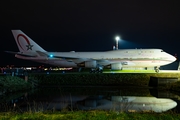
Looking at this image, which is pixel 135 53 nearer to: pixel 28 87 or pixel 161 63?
pixel 161 63

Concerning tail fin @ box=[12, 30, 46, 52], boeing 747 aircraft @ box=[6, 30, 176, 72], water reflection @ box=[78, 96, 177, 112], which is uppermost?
tail fin @ box=[12, 30, 46, 52]

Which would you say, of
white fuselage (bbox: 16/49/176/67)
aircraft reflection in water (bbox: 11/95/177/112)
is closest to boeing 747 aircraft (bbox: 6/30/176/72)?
white fuselage (bbox: 16/49/176/67)

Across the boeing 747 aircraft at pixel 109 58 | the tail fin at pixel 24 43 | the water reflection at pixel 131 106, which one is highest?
the tail fin at pixel 24 43

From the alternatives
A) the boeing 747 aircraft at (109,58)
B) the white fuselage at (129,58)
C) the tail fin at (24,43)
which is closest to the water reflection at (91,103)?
the boeing 747 aircraft at (109,58)

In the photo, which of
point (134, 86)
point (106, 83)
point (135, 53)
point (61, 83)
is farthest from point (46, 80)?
point (135, 53)

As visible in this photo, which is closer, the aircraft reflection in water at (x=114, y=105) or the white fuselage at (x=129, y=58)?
the aircraft reflection in water at (x=114, y=105)

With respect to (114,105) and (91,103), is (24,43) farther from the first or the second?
(114,105)

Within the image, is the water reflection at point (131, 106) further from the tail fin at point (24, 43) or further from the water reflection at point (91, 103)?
the tail fin at point (24, 43)

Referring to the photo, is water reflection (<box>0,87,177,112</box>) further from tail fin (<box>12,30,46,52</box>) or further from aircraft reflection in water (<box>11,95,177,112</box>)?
tail fin (<box>12,30,46,52</box>)

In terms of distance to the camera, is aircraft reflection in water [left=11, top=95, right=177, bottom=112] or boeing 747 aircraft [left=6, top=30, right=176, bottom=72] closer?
aircraft reflection in water [left=11, top=95, right=177, bottom=112]

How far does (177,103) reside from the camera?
16.7 m

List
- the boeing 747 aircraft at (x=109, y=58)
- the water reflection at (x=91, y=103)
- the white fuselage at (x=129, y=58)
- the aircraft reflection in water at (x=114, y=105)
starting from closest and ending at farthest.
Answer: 1. the aircraft reflection in water at (x=114, y=105)
2. the water reflection at (x=91, y=103)
3. the boeing 747 aircraft at (x=109, y=58)
4. the white fuselage at (x=129, y=58)

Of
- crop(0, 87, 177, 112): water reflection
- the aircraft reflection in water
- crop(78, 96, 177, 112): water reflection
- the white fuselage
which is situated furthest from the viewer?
the white fuselage

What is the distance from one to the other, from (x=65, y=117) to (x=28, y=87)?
19.1 meters
